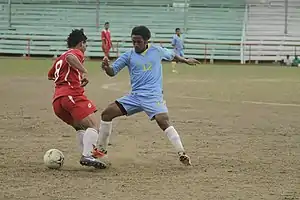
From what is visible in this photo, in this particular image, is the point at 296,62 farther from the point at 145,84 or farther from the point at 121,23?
the point at 145,84

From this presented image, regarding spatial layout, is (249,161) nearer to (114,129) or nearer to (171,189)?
(171,189)

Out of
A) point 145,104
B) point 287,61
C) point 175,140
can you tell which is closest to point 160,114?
point 145,104

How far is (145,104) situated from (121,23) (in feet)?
116

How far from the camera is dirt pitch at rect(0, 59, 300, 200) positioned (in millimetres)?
6367

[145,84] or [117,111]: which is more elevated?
[145,84]

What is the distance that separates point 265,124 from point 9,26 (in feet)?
112

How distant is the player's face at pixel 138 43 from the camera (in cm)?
797

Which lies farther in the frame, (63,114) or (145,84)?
(145,84)

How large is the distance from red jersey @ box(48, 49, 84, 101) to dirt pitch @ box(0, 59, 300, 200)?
0.90 m

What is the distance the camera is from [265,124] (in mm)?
11781

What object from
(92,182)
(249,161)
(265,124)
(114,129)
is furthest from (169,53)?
(265,124)

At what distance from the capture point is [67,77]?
7766 mm

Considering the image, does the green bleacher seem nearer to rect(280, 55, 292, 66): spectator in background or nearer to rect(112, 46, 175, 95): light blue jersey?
rect(280, 55, 292, 66): spectator in background

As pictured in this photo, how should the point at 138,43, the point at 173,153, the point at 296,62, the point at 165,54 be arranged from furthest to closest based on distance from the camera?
1. the point at 296,62
2. the point at 173,153
3. the point at 165,54
4. the point at 138,43
